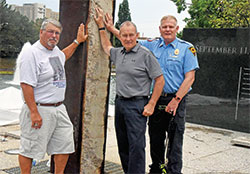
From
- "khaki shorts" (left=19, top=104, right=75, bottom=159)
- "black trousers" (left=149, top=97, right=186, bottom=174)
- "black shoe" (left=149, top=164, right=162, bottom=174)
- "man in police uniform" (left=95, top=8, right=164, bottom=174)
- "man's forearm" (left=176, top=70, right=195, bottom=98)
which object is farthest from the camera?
"black shoe" (left=149, top=164, right=162, bottom=174)

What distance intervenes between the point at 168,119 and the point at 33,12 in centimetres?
1424

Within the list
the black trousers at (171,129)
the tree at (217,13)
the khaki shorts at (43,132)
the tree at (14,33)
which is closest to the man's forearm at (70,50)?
the khaki shorts at (43,132)

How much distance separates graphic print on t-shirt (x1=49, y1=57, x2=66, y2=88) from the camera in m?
3.74

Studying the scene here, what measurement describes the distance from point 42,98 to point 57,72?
0.30 metres

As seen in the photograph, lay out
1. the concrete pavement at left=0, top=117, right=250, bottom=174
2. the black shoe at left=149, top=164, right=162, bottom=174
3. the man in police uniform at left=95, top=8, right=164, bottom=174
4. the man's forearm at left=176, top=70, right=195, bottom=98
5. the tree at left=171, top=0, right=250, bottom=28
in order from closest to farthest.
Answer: the man in police uniform at left=95, top=8, right=164, bottom=174 < the man's forearm at left=176, top=70, right=195, bottom=98 < the black shoe at left=149, top=164, right=162, bottom=174 < the concrete pavement at left=0, top=117, right=250, bottom=174 < the tree at left=171, top=0, right=250, bottom=28

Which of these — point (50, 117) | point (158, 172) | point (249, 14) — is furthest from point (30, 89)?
point (249, 14)

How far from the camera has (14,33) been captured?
61.8 feet

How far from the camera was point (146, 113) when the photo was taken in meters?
4.10

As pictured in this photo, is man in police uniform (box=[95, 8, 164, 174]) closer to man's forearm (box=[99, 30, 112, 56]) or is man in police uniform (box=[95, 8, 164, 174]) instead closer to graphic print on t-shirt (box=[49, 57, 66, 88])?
man's forearm (box=[99, 30, 112, 56])

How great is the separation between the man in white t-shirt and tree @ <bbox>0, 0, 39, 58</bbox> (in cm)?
1424

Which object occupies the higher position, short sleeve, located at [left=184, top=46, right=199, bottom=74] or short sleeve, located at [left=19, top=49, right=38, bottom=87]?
short sleeve, located at [left=184, top=46, right=199, bottom=74]

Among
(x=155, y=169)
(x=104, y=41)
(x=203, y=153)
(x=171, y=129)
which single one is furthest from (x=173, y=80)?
(x=203, y=153)

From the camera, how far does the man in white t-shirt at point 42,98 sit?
11.8 ft

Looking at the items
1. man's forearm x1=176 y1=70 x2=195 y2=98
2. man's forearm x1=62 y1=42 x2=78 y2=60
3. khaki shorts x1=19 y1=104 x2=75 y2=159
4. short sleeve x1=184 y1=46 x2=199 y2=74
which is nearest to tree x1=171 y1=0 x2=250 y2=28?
short sleeve x1=184 y1=46 x2=199 y2=74
